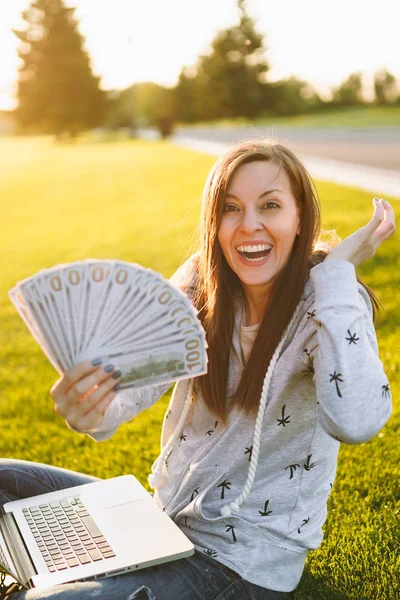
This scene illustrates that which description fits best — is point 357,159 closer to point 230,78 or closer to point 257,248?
point 257,248

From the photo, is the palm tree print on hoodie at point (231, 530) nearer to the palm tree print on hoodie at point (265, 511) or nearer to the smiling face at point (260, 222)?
the palm tree print on hoodie at point (265, 511)

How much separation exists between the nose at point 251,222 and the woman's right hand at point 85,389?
65 cm

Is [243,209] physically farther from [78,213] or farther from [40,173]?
[40,173]

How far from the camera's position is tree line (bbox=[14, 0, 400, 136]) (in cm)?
5249

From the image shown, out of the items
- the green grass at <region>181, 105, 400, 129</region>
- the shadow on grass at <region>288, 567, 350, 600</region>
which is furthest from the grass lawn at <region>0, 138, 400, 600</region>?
the green grass at <region>181, 105, 400, 129</region>

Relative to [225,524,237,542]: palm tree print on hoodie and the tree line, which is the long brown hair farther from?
the tree line

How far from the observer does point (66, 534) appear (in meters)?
2.18

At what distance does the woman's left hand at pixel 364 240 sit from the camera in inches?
80.0

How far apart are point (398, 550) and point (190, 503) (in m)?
1.02

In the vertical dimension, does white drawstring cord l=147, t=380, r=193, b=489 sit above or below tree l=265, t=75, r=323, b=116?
below

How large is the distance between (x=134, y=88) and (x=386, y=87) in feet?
68.7

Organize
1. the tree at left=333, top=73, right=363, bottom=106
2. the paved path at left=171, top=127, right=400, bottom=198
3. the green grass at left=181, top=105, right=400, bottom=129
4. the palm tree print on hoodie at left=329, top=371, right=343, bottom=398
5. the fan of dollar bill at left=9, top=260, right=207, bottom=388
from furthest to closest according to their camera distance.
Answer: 1. the tree at left=333, top=73, right=363, bottom=106
2. the green grass at left=181, top=105, right=400, bottom=129
3. the paved path at left=171, top=127, right=400, bottom=198
4. the palm tree print on hoodie at left=329, top=371, right=343, bottom=398
5. the fan of dollar bill at left=9, top=260, right=207, bottom=388

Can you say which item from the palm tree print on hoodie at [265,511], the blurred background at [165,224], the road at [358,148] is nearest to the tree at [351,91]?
the blurred background at [165,224]

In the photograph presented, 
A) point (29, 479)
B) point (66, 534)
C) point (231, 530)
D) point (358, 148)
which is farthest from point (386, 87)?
point (66, 534)
